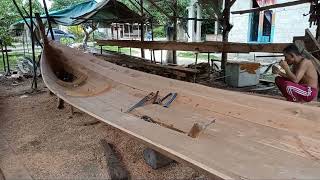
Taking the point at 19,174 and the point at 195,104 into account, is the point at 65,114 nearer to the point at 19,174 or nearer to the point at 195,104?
the point at 19,174

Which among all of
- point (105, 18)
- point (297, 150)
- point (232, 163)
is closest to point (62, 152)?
point (232, 163)

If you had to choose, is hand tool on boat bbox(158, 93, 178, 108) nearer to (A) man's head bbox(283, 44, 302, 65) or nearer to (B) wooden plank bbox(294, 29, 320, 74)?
(A) man's head bbox(283, 44, 302, 65)

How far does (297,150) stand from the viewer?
213cm

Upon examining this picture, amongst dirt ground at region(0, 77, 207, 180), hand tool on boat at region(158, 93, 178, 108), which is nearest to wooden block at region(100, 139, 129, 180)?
dirt ground at region(0, 77, 207, 180)

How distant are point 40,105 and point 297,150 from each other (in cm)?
483

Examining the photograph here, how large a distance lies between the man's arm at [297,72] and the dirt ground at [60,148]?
1.67 meters

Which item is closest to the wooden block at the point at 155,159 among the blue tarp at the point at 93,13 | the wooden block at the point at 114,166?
the wooden block at the point at 114,166

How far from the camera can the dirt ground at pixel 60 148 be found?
3002 millimetres

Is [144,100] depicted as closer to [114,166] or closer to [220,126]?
[114,166]

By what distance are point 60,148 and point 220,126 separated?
6.57 ft

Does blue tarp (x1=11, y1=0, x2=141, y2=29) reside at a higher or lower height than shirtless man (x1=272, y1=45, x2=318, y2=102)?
higher

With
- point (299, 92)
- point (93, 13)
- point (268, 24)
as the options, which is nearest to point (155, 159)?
point (299, 92)

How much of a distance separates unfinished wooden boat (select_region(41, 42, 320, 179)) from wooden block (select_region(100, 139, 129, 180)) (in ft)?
1.51

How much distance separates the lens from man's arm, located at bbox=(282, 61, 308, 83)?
3.53 m
